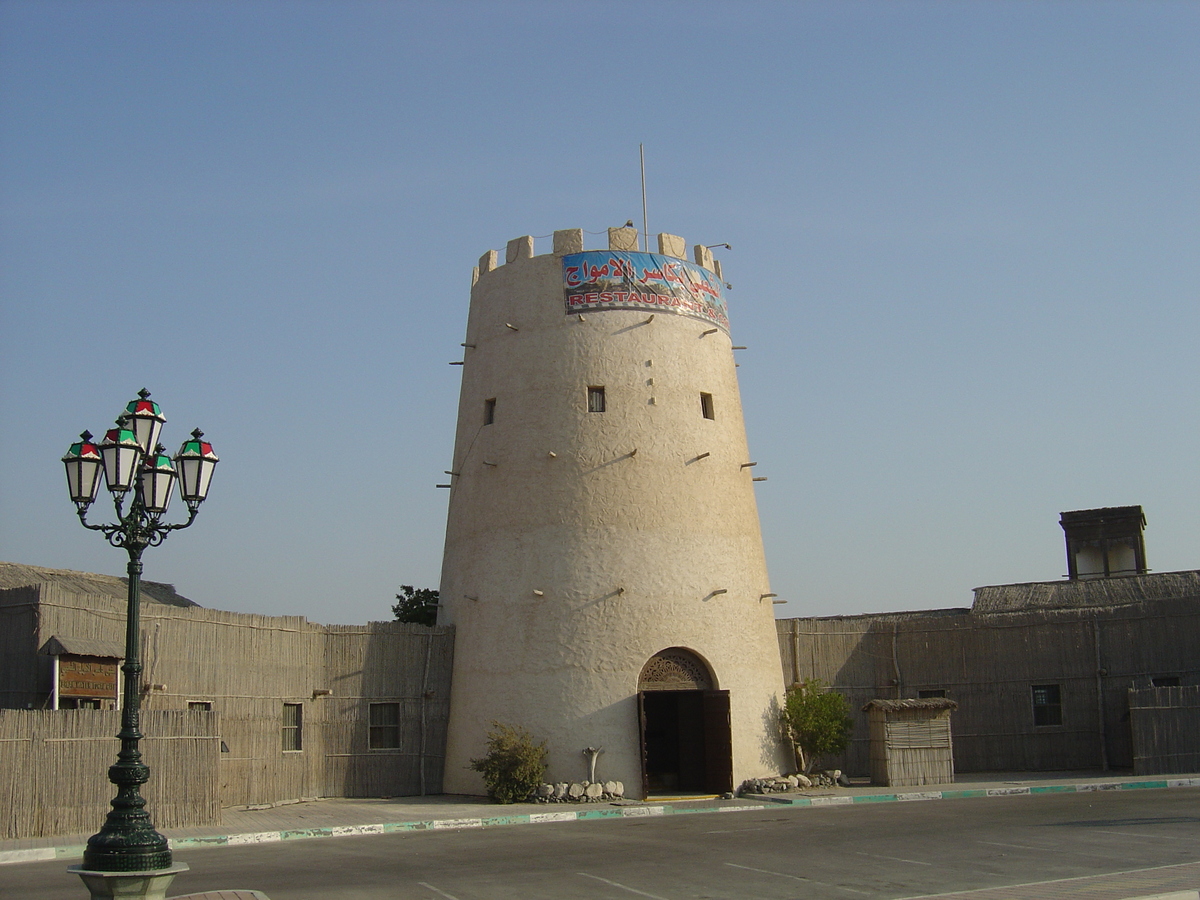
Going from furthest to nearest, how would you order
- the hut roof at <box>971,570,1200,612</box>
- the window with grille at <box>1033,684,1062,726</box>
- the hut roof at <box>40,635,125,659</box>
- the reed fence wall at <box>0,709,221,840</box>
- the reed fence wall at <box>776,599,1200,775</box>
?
1. the hut roof at <box>971,570,1200,612</box>
2. the window with grille at <box>1033,684,1062,726</box>
3. the reed fence wall at <box>776,599,1200,775</box>
4. the hut roof at <box>40,635,125,659</box>
5. the reed fence wall at <box>0,709,221,840</box>

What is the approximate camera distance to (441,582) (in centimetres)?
2725

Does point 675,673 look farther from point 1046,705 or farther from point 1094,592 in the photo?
point 1094,592

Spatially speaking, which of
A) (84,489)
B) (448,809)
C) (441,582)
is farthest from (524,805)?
(84,489)

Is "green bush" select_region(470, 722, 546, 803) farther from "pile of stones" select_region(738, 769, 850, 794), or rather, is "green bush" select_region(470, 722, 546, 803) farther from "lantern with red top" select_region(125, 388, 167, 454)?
"lantern with red top" select_region(125, 388, 167, 454)

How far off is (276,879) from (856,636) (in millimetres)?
18871

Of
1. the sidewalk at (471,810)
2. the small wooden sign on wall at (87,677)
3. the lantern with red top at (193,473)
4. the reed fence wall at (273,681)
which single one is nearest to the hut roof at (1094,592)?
the sidewalk at (471,810)

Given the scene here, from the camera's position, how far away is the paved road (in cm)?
1212

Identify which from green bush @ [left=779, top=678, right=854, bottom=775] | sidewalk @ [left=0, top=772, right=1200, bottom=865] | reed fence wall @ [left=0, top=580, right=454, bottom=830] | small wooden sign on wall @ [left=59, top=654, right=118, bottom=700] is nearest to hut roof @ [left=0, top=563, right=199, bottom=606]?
reed fence wall @ [left=0, top=580, right=454, bottom=830]

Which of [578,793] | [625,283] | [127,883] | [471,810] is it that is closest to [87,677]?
[471,810]

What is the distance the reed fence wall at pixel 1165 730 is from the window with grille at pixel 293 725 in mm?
17222

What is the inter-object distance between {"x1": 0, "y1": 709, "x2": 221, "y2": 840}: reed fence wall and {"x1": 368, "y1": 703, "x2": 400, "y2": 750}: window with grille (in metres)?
5.00

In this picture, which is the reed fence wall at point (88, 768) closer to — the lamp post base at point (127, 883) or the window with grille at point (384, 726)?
the window with grille at point (384, 726)

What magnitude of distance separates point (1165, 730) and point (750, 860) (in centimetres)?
1492

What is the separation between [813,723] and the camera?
25.1m
